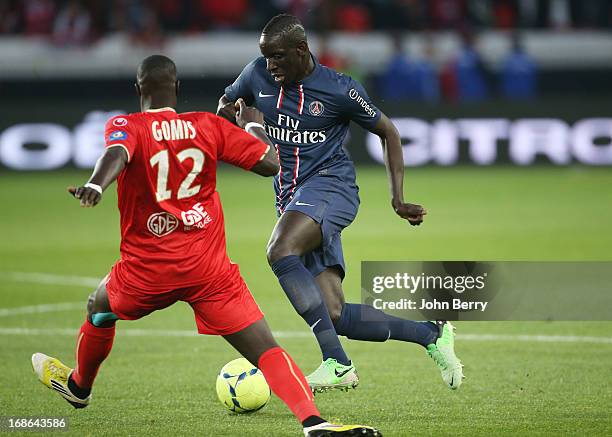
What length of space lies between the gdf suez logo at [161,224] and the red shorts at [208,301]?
27 cm

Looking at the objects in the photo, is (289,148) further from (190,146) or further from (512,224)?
(512,224)

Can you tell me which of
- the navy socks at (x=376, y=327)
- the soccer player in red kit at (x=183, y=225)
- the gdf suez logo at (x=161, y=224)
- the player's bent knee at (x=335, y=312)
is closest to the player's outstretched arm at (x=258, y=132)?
the soccer player in red kit at (x=183, y=225)

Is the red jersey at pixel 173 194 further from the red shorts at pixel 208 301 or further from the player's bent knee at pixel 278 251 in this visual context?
the player's bent knee at pixel 278 251

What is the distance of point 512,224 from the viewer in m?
14.8

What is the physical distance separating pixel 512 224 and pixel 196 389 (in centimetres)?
871

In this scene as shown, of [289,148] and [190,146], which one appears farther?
[289,148]

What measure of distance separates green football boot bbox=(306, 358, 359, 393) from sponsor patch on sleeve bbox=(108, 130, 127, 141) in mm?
1746

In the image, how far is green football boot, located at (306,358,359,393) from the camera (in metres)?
6.07

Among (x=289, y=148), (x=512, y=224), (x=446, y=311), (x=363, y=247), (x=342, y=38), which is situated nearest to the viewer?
(x=289, y=148)

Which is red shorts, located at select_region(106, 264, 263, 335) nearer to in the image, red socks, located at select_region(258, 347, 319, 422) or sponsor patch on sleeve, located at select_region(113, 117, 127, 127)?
red socks, located at select_region(258, 347, 319, 422)

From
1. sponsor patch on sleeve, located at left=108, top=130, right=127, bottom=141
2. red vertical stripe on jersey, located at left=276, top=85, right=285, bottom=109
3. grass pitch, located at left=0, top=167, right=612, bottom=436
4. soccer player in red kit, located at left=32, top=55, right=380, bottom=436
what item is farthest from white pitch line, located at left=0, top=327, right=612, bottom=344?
sponsor patch on sleeve, located at left=108, top=130, right=127, bottom=141

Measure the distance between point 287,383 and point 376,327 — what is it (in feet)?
5.07

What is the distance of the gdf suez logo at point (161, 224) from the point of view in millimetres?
5246

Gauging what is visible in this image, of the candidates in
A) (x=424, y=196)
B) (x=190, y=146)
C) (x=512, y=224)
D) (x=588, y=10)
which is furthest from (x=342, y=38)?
(x=190, y=146)
